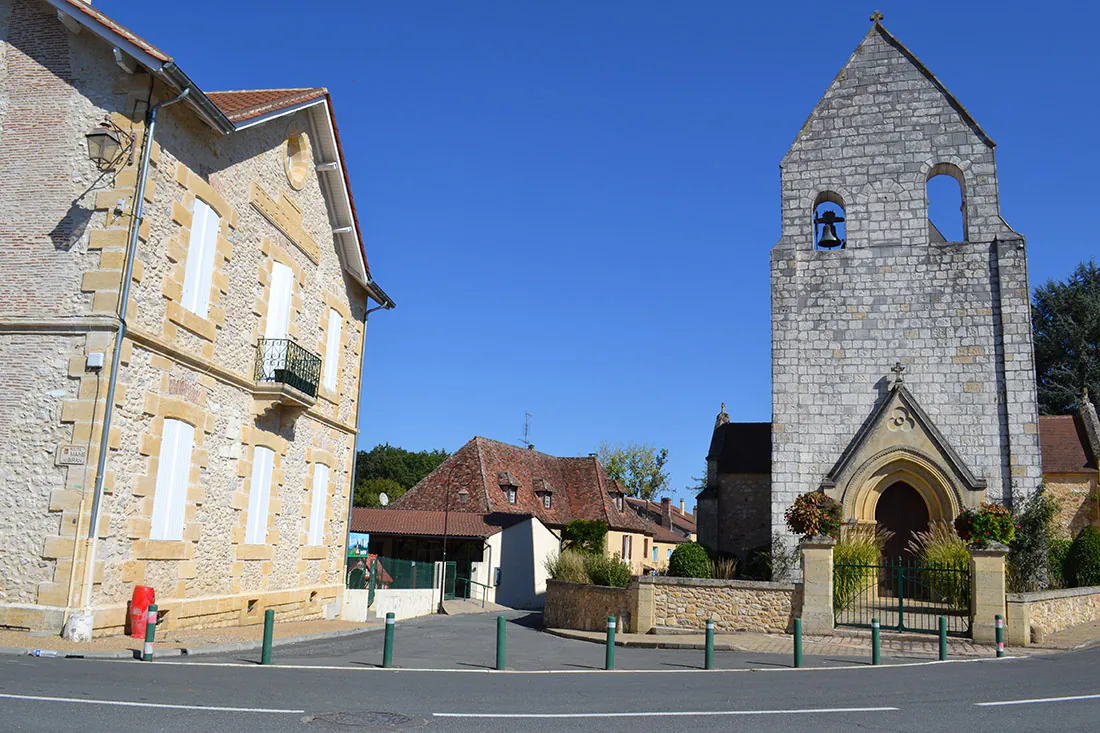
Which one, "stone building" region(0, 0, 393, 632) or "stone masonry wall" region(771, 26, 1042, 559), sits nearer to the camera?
"stone building" region(0, 0, 393, 632)

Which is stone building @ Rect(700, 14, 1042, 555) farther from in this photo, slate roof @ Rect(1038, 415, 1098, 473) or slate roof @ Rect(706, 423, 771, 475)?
slate roof @ Rect(1038, 415, 1098, 473)

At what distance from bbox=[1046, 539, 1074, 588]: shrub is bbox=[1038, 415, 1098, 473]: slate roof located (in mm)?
5450

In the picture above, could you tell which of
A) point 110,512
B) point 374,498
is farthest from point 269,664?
point 374,498

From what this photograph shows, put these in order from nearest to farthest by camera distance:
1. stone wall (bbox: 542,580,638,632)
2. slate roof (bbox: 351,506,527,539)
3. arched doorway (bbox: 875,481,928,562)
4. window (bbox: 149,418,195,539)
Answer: window (bbox: 149,418,195,539) < stone wall (bbox: 542,580,638,632) < arched doorway (bbox: 875,481,928,562) < slate roof (bbox: 351,506,527,539)

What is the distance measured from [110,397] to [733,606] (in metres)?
11.7

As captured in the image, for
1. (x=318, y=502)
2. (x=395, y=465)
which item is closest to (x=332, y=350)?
(x=318, y=502)

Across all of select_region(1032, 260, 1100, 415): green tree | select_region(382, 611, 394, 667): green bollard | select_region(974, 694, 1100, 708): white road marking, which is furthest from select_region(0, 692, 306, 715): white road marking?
select_region(1032, 260, 1100, 415): green tree

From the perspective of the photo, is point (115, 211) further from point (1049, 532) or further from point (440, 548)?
point (440, 548)

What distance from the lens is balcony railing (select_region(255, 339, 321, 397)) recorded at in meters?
17.0

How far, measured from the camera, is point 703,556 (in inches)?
774

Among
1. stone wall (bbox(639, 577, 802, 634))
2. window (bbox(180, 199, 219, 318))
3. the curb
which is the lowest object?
the curb

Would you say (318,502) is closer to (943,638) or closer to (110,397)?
(110,397)

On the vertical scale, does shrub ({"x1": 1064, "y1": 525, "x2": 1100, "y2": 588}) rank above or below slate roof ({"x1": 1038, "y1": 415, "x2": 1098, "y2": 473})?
below

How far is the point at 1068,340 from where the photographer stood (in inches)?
1720
